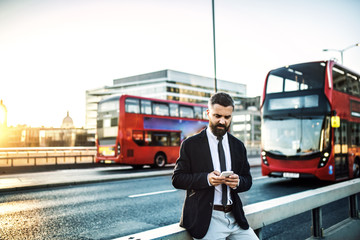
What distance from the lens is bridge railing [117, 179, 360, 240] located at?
1997 mm

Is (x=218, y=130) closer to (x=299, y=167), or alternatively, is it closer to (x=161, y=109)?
(x=299, y=167)

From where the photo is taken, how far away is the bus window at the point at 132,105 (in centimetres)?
1691

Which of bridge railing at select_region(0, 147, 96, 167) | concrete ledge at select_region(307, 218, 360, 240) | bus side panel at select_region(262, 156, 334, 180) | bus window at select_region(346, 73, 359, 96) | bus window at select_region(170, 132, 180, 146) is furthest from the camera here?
bridge railing at select_region(0, 147, 96, 167)

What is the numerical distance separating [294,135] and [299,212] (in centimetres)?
764

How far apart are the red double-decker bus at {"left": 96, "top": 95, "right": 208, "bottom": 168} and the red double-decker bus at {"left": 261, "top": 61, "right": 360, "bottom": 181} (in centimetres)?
597

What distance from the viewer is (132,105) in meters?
17.1

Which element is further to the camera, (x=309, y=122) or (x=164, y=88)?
(x=164, y=88)

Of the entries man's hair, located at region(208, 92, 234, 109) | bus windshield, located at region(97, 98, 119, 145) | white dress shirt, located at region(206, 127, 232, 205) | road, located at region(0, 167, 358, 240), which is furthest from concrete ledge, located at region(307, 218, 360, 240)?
bus windshield, located at region(97, 98, 119, 145)

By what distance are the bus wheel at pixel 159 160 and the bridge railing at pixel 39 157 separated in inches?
253

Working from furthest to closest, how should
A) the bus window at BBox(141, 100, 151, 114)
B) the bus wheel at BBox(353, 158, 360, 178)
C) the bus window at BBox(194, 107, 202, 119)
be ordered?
the bus window at BBox(194, 107, 202, 119) < the bus window at BBox(141, 100, 151, 114) < the bus wheel at BBox(353, 158, 360, 178)

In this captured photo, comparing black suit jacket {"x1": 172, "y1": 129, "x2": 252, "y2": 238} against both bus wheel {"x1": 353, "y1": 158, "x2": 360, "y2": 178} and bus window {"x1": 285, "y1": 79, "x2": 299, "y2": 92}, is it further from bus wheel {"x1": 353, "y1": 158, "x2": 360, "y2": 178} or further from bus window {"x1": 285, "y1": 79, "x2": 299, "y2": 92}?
bus wheel {"x1": 353, "y1": 158, "x2": 360, "y2": 178}

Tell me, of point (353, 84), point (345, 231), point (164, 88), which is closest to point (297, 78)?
point (353, 84)

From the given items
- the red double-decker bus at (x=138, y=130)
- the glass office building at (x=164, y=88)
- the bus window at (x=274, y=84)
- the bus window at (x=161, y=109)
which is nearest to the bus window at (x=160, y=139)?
the red double-decker bus at (x=138, y=130)

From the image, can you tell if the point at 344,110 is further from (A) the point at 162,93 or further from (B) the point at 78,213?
(A) the point at 162,93
